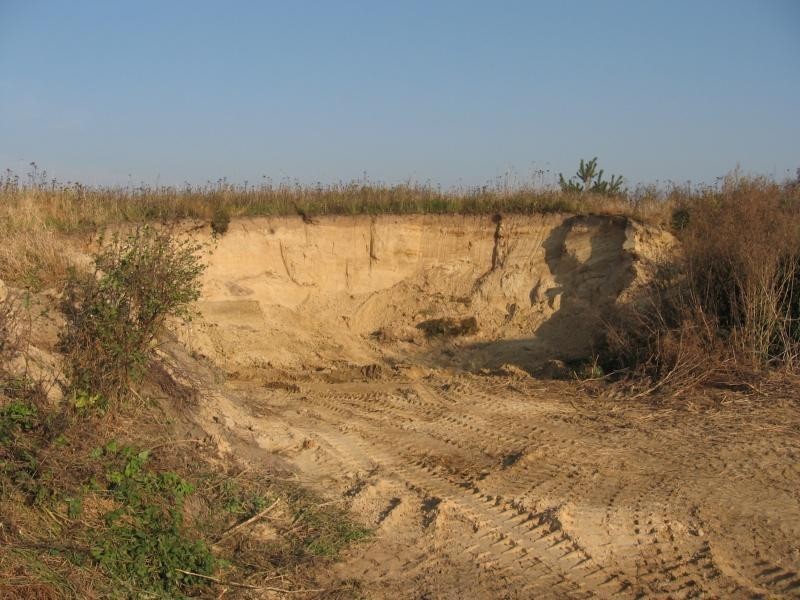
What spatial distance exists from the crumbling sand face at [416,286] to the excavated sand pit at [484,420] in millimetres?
27

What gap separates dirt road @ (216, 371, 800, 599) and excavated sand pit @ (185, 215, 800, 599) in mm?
22

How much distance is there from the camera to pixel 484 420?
869 cm

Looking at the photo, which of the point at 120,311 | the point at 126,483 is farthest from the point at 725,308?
the point at 126,483

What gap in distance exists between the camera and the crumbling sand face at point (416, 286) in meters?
12.4

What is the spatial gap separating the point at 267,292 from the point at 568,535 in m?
8.25

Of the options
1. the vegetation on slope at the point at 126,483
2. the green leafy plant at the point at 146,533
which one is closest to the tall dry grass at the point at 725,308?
the vegetation on slope at the point at 126,483

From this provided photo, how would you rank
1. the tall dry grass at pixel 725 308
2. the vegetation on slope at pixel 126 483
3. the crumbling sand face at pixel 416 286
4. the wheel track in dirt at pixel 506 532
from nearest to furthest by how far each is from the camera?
1. the vegetation on slope at pixel 126 483
2. the wheel track in dirt at pixel 506 532
3. the tall dry grass at pixel 725 308
4. the crumbling sand face at pixel 416 286

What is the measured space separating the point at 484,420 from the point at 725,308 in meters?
3.90

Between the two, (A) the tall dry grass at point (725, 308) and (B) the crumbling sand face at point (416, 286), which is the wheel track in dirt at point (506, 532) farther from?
(B) the crumbling sand face at point (416, 286)

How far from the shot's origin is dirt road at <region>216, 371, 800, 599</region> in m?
5.11

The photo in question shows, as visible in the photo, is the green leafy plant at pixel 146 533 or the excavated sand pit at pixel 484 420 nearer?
the green leafy plant at pixel 146 533

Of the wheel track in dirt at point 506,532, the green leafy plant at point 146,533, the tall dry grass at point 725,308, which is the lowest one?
the wheel track in dirt at point 506,532

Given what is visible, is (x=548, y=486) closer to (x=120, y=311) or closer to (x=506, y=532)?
(x=506, y=532)

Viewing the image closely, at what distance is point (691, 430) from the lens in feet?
26.5
